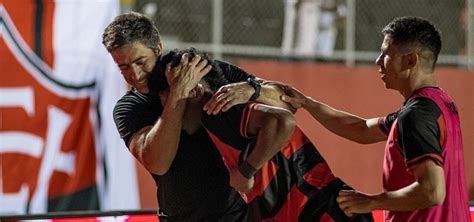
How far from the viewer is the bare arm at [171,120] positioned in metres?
3.88

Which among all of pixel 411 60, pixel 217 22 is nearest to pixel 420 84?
pixel 411 60

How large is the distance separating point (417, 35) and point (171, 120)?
100cm

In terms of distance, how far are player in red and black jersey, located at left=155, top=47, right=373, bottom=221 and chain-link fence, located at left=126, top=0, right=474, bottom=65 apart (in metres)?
5.95

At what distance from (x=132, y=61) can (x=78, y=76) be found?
16.6 feet

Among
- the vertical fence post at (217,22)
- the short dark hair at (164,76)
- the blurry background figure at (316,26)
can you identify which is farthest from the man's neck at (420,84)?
the blurry background figure at (316,26)

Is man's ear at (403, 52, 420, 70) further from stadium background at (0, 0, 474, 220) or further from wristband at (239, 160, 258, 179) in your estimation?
stadium background at (0, 0, 474, 220)

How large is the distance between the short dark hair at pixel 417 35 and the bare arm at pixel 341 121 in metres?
0.57

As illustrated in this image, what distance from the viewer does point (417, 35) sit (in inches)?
149

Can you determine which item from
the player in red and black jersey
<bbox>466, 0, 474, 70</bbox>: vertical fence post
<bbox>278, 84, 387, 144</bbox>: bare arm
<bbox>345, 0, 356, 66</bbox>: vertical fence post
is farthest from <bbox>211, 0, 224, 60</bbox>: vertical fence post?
the player in red and black jersey

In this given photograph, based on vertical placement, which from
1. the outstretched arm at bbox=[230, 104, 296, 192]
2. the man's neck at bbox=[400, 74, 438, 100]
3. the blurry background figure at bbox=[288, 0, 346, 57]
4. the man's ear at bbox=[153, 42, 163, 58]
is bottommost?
the outstretched arm at bbox=[230, 104, 296, 192]

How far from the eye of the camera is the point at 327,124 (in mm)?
4512

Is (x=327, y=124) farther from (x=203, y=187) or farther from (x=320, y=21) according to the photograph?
(x=320, y=21)

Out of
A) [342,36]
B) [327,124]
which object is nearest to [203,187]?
[327,124]

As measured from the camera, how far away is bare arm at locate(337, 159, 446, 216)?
3.52 metres
